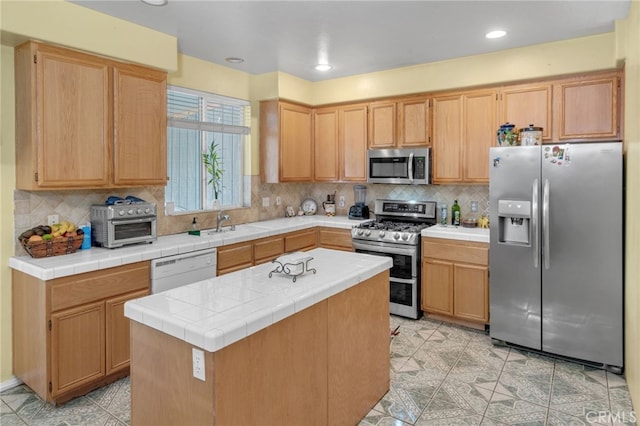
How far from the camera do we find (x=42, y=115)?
2.71 m

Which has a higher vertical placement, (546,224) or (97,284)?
(546,224)

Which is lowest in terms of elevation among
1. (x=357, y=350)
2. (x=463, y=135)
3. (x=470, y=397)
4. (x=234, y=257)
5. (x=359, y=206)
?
(x=470, y=397)

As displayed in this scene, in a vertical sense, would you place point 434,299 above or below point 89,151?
below

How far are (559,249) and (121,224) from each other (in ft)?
11.2

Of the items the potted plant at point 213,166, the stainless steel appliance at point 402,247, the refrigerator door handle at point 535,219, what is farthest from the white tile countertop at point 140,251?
the refrigerator door handle at point 535,219

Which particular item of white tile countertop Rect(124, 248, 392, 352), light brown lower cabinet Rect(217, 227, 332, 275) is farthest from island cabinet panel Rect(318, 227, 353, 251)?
white tile countertop Rect(124, 248, 392, 352)

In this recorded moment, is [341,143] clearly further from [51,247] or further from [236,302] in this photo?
[236,302]

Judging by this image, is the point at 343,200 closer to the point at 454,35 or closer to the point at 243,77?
the point at 243,77

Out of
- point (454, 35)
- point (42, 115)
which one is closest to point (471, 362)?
point (454, 35)

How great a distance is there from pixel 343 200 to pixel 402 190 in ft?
2.89

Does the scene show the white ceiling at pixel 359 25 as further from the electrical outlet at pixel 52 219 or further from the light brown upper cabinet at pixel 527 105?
the electrical outlet at pixel 52 219

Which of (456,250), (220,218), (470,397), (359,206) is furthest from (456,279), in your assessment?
(220,218)

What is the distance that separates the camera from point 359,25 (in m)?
3.22

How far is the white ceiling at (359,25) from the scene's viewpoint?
9.36 ft
